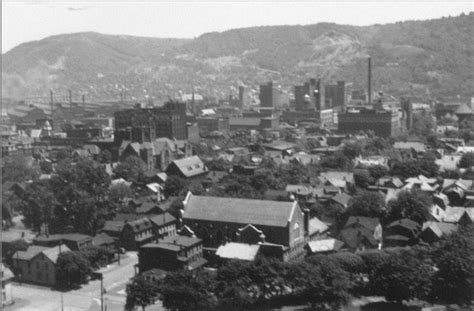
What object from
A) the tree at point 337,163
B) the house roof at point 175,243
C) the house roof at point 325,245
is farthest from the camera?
the tree at point 337,163

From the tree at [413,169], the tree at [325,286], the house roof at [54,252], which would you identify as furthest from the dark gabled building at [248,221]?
the tree at [413,169]

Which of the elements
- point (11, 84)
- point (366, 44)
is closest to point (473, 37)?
point (366, 44)

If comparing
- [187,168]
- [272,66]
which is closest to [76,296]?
[187,168]

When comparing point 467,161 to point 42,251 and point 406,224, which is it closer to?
point 406,224

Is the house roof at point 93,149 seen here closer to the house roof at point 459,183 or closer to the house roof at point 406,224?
the house roof at point 459,183

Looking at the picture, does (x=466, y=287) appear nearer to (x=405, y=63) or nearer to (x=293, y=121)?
(x=293, y=121)

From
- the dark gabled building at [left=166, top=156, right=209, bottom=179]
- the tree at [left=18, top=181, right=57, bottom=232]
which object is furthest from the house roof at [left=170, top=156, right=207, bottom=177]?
the tree at [left=18, top=181, right=57, bottom=232]
